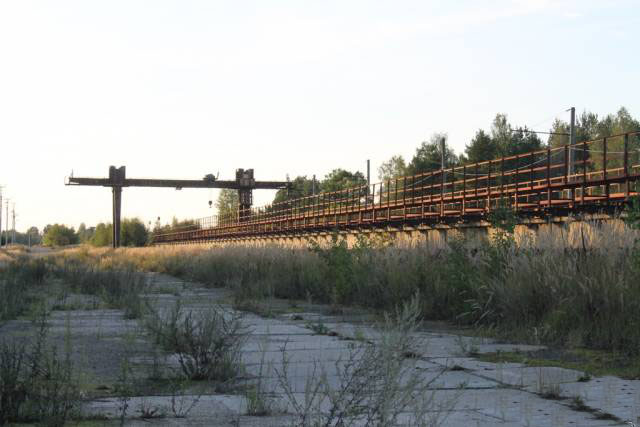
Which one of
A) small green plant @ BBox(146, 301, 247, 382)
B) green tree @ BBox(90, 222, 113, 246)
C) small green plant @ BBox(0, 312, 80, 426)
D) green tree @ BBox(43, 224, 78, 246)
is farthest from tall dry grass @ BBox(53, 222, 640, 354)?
green tree @ BBox(43, 224, 78, 246)

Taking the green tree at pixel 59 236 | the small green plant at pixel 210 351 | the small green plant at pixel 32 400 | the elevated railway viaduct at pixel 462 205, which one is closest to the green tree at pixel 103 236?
the elevated railway viaduct at pixel 462 205

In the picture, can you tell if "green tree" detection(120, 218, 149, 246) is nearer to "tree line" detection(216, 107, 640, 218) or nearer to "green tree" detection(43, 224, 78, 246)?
"tree line" detection(216, 107, 640, 218)

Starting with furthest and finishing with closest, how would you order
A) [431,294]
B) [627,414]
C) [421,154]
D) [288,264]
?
[421,154], [288,264], [431,294], [627,414]

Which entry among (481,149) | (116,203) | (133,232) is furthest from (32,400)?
(133,232)

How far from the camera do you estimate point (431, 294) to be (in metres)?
13.9

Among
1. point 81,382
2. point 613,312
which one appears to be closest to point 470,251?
point 613,312

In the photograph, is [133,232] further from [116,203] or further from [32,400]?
[32,400]

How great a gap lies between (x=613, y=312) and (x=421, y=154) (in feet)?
310

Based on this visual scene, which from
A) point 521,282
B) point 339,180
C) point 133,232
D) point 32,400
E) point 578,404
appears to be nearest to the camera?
point 32,400

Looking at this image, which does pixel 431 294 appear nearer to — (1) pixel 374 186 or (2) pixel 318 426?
(2) pixel 318 426

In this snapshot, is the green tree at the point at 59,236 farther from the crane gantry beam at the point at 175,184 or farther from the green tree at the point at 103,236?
the crane gantry beam at the point at 175,184

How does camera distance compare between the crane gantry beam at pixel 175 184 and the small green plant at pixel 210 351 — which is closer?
the small green plant at pixel 210 351

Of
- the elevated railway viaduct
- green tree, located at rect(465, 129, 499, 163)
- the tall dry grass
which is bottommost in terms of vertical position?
the tall dry grass

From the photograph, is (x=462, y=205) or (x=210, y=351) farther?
(x=462, y=205)
